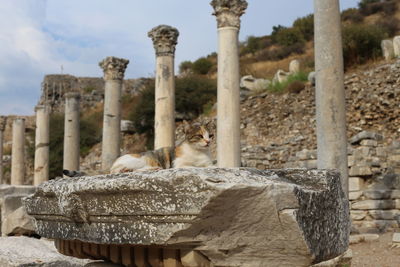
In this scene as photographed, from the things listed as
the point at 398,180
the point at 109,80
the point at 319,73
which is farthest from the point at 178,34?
the point at 398,180

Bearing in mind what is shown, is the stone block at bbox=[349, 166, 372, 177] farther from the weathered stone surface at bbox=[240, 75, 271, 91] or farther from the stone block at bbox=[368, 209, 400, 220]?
the weathered stone surface at bbox=[240, 75, 271, 91]

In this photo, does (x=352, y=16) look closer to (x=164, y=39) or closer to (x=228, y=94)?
(x=164, y=39)

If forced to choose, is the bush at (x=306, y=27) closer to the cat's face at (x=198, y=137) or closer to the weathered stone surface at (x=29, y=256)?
the weathered stone surface at (x=29, y=256)

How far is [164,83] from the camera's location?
13203mm

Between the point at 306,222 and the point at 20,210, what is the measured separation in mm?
6595

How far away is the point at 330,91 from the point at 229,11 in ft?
12.0

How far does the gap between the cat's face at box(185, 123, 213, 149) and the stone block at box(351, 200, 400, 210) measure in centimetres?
919

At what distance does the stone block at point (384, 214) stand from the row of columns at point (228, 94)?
3041 millimetres

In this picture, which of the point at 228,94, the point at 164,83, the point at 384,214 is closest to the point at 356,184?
the point at 384,214

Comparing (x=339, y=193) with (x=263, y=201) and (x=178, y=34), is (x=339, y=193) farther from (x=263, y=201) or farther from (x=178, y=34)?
(x=178, y=34)

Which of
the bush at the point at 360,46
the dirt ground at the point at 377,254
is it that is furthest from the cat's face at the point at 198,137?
the bush at the point at 360,46

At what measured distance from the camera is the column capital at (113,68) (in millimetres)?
15703

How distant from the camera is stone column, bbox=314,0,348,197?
903 cm

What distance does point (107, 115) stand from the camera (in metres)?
15.7
